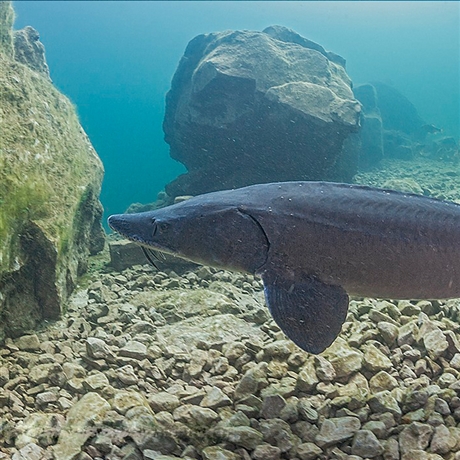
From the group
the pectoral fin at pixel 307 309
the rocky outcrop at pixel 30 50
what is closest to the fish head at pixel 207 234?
the pectoral fin at pixel 307 309

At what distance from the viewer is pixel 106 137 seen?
103 meters

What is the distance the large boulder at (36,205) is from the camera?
3.55 m

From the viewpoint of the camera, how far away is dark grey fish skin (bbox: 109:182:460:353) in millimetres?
2514

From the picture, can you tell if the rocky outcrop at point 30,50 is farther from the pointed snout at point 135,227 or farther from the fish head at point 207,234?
the fish head at point 207,234

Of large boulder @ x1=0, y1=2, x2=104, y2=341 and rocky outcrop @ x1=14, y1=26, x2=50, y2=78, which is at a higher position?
rocky outcrop @ x1=14, y1=26, x2=50, y2=78

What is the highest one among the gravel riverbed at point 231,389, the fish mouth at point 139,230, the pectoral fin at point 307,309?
the fish mouth at point 139,230

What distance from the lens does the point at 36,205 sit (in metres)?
3.97

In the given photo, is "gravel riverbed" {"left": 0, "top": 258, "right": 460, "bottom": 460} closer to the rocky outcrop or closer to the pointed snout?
the pointed snout

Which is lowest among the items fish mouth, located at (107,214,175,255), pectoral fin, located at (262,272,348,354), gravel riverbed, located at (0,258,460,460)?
gravel riverbed, located at (0,258,460,460)

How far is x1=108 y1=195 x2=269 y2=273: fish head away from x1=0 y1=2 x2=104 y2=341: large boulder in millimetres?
1320

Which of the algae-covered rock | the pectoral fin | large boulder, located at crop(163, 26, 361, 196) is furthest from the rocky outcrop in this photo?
the pectoral fin

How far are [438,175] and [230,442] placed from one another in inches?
537

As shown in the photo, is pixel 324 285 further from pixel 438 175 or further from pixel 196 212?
pixel 438 175

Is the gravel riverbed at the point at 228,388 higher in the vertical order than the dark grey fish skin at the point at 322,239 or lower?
lower
